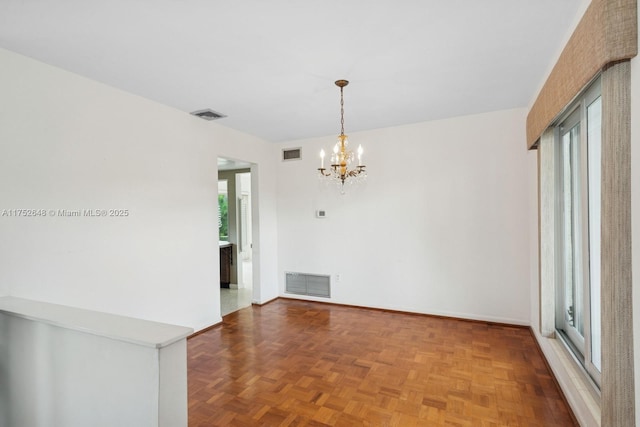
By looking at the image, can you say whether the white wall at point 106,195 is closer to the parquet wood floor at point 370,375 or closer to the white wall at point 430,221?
the parquet wood floor at point 370,375

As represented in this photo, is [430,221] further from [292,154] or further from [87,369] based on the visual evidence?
[87,369]

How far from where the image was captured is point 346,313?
14.6 ft

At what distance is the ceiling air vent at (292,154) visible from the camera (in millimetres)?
5125

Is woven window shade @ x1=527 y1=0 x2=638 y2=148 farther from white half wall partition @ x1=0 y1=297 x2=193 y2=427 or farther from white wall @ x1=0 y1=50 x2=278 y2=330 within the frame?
white wall @ x1=0 y1=50 x2=278 y2=330

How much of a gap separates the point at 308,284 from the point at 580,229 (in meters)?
3.64

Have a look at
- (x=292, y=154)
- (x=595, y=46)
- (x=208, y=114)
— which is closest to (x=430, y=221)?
(x=292, y=154)

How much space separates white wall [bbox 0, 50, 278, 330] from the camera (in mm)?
2273

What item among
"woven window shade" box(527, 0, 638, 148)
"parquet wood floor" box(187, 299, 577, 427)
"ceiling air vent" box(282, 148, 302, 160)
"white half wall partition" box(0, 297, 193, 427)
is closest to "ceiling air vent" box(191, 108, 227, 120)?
"ceiling air vent" box(282, 148, 302, 160)

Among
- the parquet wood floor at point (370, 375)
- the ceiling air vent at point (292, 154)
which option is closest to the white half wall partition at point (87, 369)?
the parquet wood floor at point (370, 375)

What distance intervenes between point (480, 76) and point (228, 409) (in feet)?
11.4

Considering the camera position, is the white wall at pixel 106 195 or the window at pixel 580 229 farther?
the white wall at pixel 106 195

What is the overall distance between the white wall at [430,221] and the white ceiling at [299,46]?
2.51 feet

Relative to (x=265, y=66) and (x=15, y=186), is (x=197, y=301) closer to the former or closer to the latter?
(x=15, y=186)

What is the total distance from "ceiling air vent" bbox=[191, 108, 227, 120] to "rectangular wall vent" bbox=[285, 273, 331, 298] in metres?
2.75
